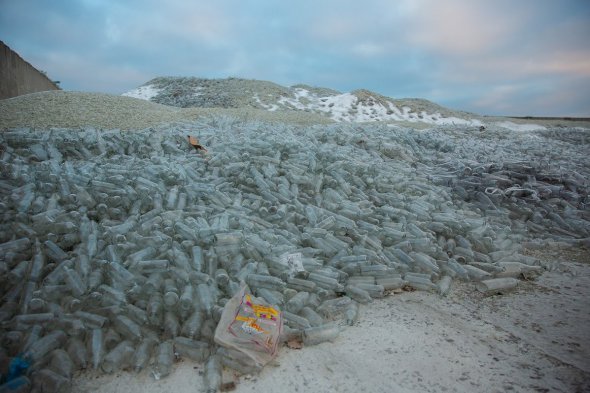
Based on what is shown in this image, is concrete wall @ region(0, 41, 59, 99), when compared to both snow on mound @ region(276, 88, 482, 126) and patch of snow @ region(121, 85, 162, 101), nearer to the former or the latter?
patch of snow @ region(121, 85, 162, 101)

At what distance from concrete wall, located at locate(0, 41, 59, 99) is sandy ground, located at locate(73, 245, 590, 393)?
17072 millimetres

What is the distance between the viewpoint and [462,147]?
10047mm

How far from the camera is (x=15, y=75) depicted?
1672 centimetres

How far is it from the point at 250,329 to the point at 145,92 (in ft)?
98.7

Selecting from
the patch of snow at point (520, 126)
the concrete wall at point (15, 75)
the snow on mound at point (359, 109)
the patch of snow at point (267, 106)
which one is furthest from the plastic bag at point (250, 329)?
the patch of snow at point (267, 106)

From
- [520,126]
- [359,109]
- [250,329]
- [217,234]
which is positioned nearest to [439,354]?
[250,329]

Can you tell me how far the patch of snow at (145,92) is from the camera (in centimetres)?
2836

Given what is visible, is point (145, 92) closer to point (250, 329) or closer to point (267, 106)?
point (267, 106)

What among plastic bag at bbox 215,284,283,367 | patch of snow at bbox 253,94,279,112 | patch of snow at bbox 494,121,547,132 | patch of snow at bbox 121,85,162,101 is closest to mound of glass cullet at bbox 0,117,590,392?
plastic bag at bbox 215,284,283,367

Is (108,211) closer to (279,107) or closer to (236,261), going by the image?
(236,261)

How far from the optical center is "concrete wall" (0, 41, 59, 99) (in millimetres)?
15258

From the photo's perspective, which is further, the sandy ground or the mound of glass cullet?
the mound of glass cullet

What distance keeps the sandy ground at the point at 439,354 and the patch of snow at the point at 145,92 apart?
2775 centimetres

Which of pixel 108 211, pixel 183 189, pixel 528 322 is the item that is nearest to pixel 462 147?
pixel 528 322
